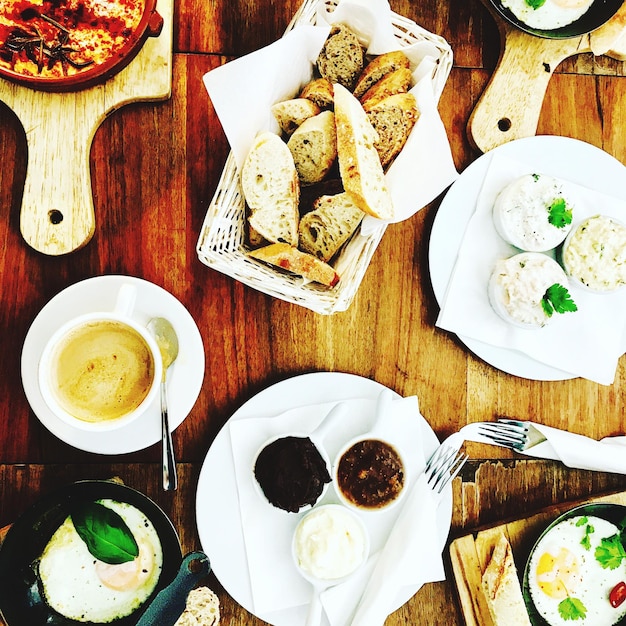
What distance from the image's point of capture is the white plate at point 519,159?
4.83 ft

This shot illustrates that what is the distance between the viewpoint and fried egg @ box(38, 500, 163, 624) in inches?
54.1

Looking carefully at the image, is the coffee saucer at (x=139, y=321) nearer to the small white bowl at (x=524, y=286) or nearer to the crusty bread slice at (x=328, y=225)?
the crusty bread slice at (x=328, y=225)

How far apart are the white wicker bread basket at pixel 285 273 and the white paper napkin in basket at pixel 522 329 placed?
26cm

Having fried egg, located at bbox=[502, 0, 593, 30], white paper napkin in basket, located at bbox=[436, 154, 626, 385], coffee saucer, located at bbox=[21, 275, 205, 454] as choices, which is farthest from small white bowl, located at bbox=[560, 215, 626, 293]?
coffee saucer, located at bbox=[21, 275, 205, 454]

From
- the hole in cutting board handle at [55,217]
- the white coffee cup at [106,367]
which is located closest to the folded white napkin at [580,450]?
the white coffee cup at [106,367]

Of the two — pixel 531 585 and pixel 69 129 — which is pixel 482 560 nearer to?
pixel 531 585

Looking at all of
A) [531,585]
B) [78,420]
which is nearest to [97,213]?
[78,420]

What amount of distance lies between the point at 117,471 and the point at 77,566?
199 mm

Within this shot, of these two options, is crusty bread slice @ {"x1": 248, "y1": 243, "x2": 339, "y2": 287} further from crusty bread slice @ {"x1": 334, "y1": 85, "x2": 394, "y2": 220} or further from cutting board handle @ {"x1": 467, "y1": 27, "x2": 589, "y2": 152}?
cutting board handle @ {"x1": 467, "y1": 27, "x2": 589, "y2": 152}

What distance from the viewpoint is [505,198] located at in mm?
1449

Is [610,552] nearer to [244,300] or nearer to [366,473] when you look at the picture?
[366,473]

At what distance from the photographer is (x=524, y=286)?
143cm

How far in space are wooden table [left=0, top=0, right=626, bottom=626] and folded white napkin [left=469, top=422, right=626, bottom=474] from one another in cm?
5

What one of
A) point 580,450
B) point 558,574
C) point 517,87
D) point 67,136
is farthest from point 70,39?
point 558,574
